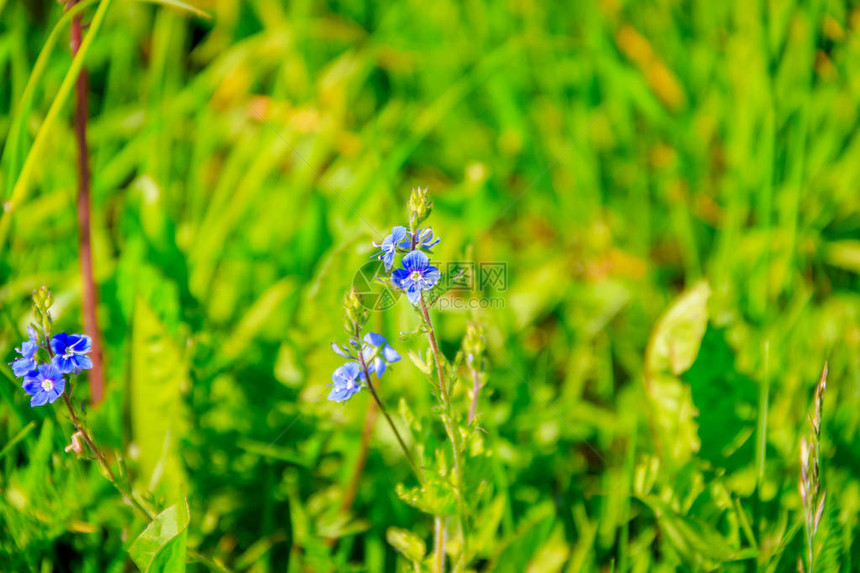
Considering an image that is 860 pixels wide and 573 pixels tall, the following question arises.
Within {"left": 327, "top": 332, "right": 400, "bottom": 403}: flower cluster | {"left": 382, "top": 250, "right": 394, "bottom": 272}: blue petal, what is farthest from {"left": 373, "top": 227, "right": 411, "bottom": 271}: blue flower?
{"left": 327, "top": 332, "right": 400, "bottom": 403}: flower cluster

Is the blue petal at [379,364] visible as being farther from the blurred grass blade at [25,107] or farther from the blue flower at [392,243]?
the blurred grass blade at [25,107]

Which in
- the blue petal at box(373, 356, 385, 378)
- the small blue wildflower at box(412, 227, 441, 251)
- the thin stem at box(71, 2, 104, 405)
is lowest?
the blue petal at box(373, 356, 385, 378)

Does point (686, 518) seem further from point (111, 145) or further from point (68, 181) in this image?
point (111, 145)

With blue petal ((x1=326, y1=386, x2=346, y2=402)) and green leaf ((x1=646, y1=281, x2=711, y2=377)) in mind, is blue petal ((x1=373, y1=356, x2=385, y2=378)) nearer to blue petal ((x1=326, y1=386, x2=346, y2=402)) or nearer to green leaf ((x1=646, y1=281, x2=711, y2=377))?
blue petal ((x1=326, y1=386, x2=346, y2=402))

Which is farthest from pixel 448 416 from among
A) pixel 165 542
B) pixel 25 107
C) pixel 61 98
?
pixel 25 107

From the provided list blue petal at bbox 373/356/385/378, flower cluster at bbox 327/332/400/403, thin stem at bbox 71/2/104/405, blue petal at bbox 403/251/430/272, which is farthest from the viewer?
thin stem at bbox 71/2/104/405

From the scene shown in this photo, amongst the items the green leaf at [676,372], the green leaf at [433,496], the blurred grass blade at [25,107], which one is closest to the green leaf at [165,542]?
the green leaf at [433,496]
